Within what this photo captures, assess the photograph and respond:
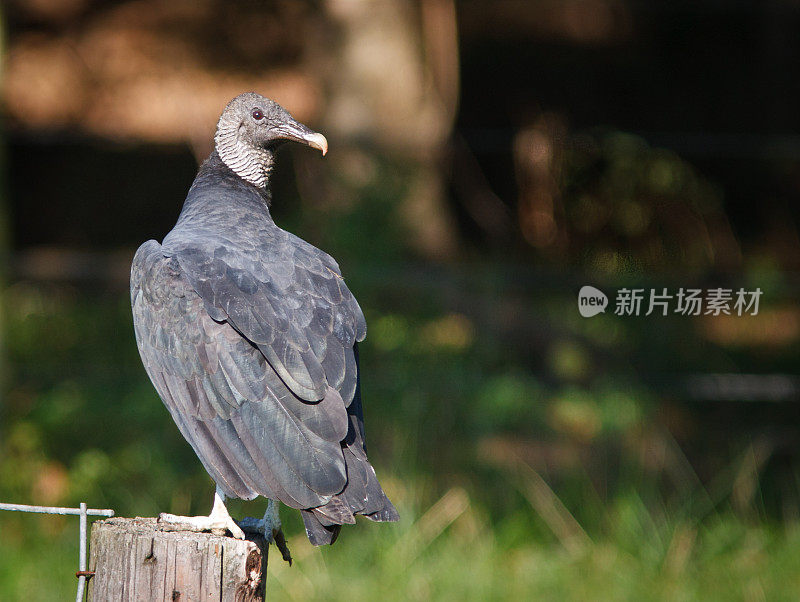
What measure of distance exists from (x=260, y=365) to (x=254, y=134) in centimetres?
84

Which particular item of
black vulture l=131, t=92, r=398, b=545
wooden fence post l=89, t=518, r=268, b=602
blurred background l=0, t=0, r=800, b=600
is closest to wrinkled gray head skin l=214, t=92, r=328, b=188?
black vulture l=131, t=92, r=398, b=545

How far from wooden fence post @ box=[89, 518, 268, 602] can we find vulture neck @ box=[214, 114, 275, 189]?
1190 millimetres

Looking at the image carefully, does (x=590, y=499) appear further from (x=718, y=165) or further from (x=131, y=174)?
(x=131, y=174)

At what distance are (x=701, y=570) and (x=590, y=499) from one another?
58cm

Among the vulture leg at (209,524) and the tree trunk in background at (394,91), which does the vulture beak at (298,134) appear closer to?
the vulture leg at (209,524)

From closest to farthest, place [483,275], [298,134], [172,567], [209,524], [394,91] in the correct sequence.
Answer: [172,567] → [209,524] → [298,134] → [483,275] → [394,91]

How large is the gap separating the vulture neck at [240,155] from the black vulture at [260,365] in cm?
25

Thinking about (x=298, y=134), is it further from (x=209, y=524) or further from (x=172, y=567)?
(x=172, y=567)

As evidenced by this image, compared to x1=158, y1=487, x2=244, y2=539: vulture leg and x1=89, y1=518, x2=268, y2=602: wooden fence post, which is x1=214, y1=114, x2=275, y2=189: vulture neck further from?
x1=89, y1=518, x2=268, y2=602: wooden fence post

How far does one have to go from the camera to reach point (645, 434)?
188 inches

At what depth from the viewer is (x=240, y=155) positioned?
9.19ft

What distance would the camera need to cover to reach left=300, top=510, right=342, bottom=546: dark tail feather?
1.94m

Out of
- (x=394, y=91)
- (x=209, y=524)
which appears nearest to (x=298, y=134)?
(x=209, y=524)

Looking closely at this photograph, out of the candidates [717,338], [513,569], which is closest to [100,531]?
[513,569]
